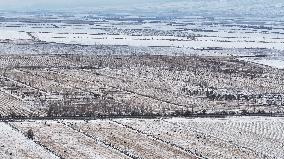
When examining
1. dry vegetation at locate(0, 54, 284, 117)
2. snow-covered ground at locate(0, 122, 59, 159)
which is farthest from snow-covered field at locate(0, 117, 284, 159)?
dry vegetation at locate(0, 54, 284, 117)

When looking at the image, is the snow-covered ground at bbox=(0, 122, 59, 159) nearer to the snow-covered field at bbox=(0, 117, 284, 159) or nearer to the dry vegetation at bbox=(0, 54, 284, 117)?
the snow-covered field at bbox=(0, 117, 284, 159)

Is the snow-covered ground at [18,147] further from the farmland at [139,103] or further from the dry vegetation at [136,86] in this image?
the dry vegetation at [136,86]

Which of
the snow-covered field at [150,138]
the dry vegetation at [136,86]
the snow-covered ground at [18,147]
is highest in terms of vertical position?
the snow-covered ground at [18,147]

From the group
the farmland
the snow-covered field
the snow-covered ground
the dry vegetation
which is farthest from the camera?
the dry vegetation

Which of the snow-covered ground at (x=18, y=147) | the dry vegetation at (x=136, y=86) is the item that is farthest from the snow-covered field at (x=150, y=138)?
the dry vegetation at (x=136, y=86)

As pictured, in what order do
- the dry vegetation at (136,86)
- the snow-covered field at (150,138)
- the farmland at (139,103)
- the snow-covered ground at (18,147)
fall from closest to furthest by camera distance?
1. the snow-covered ground at (18,147)
2. the snow-covered field at (150,138)
3. the farmland at (139,103)
4. the dry vegetation at (136,86)

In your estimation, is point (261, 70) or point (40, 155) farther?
point (261, 70)

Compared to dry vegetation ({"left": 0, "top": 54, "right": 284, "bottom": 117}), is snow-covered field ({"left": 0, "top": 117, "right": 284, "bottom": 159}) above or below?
above

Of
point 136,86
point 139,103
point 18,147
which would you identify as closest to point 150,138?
point 18,147

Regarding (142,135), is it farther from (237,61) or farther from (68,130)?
(237,61)

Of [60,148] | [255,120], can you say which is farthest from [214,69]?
[60,148]

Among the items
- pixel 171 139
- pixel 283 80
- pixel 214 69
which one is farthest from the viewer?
pixel 214 69
